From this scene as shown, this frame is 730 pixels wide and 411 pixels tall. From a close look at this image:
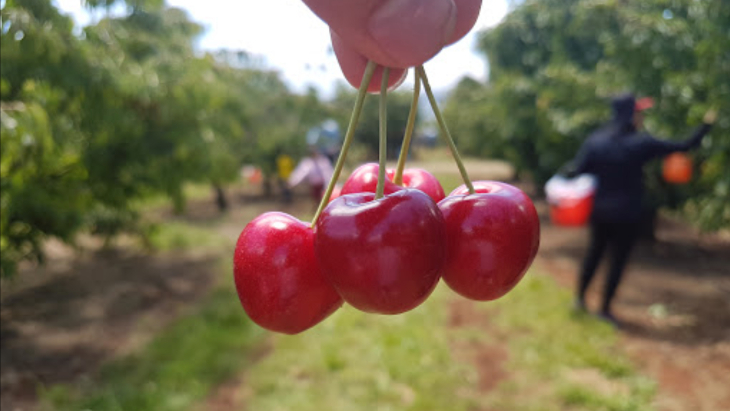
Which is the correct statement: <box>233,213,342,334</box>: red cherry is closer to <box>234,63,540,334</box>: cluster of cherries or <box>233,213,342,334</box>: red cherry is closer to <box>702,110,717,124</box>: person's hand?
<box>234,63,540,334</box>: cluster of cherries

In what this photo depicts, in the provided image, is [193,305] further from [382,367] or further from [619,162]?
[619,162]

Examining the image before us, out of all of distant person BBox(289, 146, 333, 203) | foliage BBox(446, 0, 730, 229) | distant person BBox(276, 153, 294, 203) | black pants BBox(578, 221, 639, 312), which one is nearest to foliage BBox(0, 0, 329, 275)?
distant person BBox(289, 146, 333, 203)

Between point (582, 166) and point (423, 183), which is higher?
point (423, 183)

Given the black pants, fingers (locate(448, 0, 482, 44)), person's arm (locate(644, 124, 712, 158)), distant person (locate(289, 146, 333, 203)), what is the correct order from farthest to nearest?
1. distant person (locate(289, 146, 333, 203))
2. the black pants
3. person's arm (locate(644, 124, 712, 158))
4. fingers (locate(448, 0, 482, 44))

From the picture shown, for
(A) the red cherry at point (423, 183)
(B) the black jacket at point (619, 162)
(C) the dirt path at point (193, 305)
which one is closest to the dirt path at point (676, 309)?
(C) the dirt path at point (193, 305)

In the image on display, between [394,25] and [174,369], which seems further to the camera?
[174,369]

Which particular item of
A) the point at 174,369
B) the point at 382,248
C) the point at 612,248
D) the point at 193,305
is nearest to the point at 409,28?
the point at 382,248
